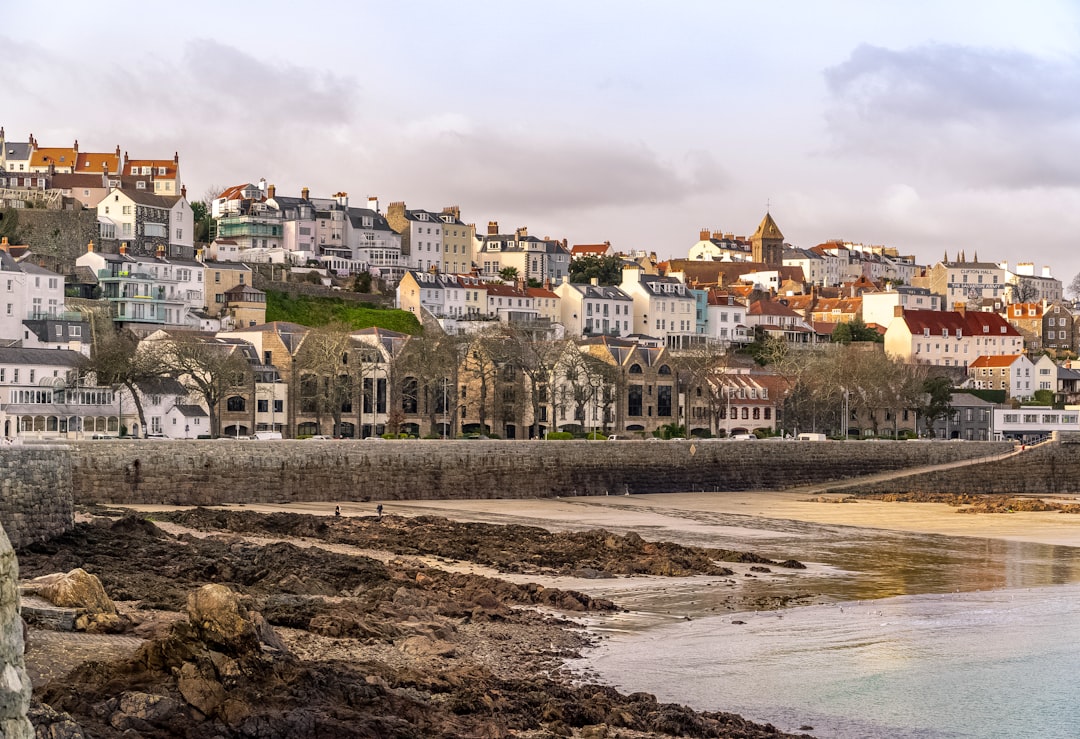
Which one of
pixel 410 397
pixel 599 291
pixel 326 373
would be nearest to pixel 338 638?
pixel 326 373

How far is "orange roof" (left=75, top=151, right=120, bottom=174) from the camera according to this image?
394 ft

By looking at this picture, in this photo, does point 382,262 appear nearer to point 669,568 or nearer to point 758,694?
point 669,568

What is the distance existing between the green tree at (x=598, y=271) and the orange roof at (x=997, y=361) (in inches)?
1129

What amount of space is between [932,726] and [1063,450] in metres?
53.2

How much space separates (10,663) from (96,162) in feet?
389

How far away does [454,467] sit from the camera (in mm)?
52719

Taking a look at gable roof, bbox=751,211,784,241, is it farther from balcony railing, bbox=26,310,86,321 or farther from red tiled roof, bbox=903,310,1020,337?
balcony railing, bbox=26,310,86,321

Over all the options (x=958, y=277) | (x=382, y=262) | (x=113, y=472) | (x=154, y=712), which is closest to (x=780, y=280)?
(x=958, y=277)

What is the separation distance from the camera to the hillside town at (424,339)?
6706 centimetres

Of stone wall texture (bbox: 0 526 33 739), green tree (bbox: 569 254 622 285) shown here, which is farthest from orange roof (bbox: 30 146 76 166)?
stone wall texture (bbox: 0 526 33 739)

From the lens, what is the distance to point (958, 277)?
180125mm

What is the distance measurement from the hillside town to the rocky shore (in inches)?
807

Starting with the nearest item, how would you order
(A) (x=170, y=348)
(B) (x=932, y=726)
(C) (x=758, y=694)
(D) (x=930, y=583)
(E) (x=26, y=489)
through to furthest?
(B) (x=932, y=726) < (C) (x=758, y=694) < (E) (x=26, y=489) < (D) (x=930, y=583) < (A) (x=170, y=348)

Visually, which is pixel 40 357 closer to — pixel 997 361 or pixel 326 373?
pixel 326 373
